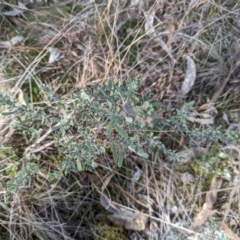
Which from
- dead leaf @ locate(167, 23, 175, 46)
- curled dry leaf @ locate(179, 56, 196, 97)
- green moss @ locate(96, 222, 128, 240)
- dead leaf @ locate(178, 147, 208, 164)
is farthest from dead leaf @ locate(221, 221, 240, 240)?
dead leaf @ locate(167, 23, 175, 46)

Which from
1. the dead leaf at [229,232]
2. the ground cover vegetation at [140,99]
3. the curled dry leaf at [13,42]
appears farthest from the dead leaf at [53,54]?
the dead leaf at [229,232]

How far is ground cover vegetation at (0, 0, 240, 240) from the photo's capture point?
168 cm

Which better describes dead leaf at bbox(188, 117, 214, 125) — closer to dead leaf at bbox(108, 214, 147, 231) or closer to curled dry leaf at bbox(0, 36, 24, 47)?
dead leaf at bbox(108, 214, 147, 231)

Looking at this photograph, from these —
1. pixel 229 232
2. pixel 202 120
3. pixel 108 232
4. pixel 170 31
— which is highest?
pixel 170 31

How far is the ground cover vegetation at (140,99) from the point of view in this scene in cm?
168

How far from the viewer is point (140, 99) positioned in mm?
1655

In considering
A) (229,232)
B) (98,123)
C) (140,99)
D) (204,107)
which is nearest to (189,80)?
(204,107)

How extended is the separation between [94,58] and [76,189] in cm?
53

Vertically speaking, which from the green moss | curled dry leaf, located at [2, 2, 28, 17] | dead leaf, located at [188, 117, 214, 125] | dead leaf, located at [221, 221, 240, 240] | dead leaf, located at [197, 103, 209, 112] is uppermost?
curled dry leaf, located at [2, 2, 28, 17]

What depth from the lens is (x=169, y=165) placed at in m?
1.73

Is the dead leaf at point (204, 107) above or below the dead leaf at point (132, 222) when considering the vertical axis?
above

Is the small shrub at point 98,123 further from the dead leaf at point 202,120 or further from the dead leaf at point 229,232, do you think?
the dead leaf at point 229,232

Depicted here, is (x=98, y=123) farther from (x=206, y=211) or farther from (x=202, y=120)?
(x=206, y=211)

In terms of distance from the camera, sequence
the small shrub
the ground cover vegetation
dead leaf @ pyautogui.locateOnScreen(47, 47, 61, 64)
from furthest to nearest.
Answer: dead leaf @ pyautogui.locateOnScreen(47, 47, 61, 64)
the ground cover vegetation
the small shrub
